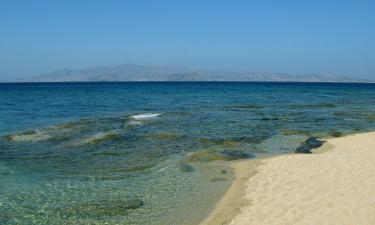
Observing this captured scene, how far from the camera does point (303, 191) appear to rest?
548 inches

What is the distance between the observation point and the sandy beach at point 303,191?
1162 centimetres

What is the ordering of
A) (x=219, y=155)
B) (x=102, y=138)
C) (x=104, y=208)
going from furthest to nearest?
(x=102, y=138) → (x=219, y=155) → (x=104, y=208)

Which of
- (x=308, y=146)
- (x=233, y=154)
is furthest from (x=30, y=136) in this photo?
(x=308, y=146)

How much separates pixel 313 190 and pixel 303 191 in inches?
13.4

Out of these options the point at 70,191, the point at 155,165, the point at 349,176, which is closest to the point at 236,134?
the point at 155,165

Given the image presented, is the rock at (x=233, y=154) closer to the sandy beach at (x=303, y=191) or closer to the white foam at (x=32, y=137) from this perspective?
the sandy beach at (x=303, y=191)

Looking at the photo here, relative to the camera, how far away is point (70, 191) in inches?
586

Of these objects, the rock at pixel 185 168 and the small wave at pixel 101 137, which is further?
the small wave at pixel 101 137

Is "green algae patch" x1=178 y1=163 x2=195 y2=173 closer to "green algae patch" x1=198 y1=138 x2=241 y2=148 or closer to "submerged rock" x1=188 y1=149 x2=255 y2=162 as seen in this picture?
"submerged rock" x1=188 y1=149 x2=255 y2=162

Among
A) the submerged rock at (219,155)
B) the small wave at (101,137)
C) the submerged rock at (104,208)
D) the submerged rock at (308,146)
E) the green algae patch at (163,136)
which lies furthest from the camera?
the green algae patch at (163,136)

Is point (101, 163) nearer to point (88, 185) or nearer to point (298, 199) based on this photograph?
point (88, 185)

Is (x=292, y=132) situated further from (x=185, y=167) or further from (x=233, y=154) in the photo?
(x=185, y=167)

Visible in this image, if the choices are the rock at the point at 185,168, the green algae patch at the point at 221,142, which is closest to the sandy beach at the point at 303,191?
the rock at the point at 185,168

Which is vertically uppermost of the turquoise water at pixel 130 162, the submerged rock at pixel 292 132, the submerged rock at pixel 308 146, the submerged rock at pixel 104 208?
the submerged rock at pixel 308 146
